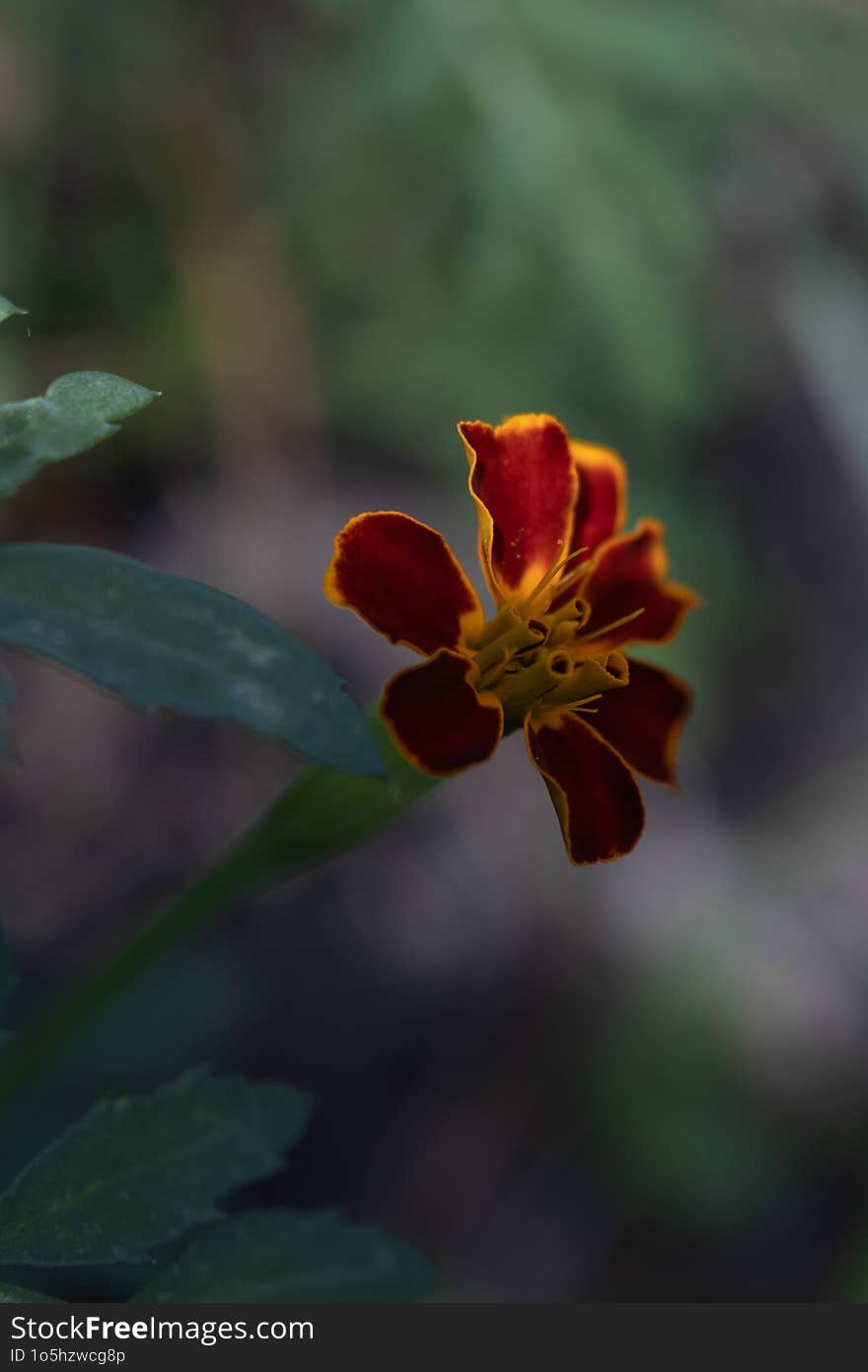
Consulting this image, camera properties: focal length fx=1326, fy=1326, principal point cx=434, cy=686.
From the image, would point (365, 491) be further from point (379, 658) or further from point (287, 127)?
point (287, 127)

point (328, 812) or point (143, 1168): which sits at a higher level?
point (328, 812)

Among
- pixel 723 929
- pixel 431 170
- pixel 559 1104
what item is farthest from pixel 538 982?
pixel 431 170

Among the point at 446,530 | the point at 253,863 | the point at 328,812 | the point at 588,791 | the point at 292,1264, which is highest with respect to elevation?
the point at 588,791

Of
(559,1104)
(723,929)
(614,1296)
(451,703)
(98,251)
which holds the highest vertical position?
(451,703)

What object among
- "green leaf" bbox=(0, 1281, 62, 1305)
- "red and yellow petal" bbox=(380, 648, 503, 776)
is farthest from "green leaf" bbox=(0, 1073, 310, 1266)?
"red and yellow petal" bbox=(380, 648, 503, 776)

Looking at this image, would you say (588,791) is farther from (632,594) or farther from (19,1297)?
(19,1297)

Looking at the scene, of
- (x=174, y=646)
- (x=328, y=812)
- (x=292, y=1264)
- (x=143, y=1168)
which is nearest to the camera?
(x=174, y=646)

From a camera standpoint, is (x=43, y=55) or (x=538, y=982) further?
(x=538, y=982)

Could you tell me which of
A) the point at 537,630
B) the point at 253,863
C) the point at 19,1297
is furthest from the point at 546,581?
the point at 19,1297
